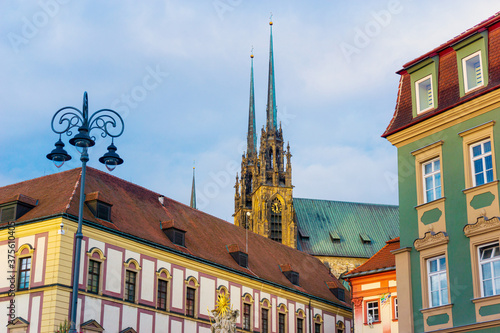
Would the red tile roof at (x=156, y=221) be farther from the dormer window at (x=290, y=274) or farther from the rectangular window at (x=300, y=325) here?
the rectangular window at (x=300, y=325)

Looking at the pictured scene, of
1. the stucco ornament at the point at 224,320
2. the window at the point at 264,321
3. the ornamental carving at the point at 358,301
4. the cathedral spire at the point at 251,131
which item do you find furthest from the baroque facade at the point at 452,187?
the cathedral spire at the point at 251,131

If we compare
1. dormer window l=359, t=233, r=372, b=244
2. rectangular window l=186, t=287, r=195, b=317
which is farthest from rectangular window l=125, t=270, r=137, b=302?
dormer window l=359, t=233, r=372, b=244

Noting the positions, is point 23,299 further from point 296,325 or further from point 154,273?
point 296,325

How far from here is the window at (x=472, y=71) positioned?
76.4 feet

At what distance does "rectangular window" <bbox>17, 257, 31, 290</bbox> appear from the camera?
3400 centimetres

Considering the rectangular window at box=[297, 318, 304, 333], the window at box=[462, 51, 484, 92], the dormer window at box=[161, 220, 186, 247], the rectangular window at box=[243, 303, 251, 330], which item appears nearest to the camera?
the window at box=[462, 51, 484, 92]

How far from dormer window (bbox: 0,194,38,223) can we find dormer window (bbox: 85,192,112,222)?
2772mm

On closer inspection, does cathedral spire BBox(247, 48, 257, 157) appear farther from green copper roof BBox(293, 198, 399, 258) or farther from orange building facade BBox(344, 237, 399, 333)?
orange building facade BBox(344, 237, 399, 333)

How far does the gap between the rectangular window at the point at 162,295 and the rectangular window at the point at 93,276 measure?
450 cm

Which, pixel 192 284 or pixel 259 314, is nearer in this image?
pixel 192 284

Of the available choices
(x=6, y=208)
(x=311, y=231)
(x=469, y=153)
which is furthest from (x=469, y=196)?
(x=311, y=231)

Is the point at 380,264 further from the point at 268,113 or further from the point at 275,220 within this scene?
the point at 268,113

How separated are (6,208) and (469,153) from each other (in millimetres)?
23119

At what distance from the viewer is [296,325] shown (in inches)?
1895
